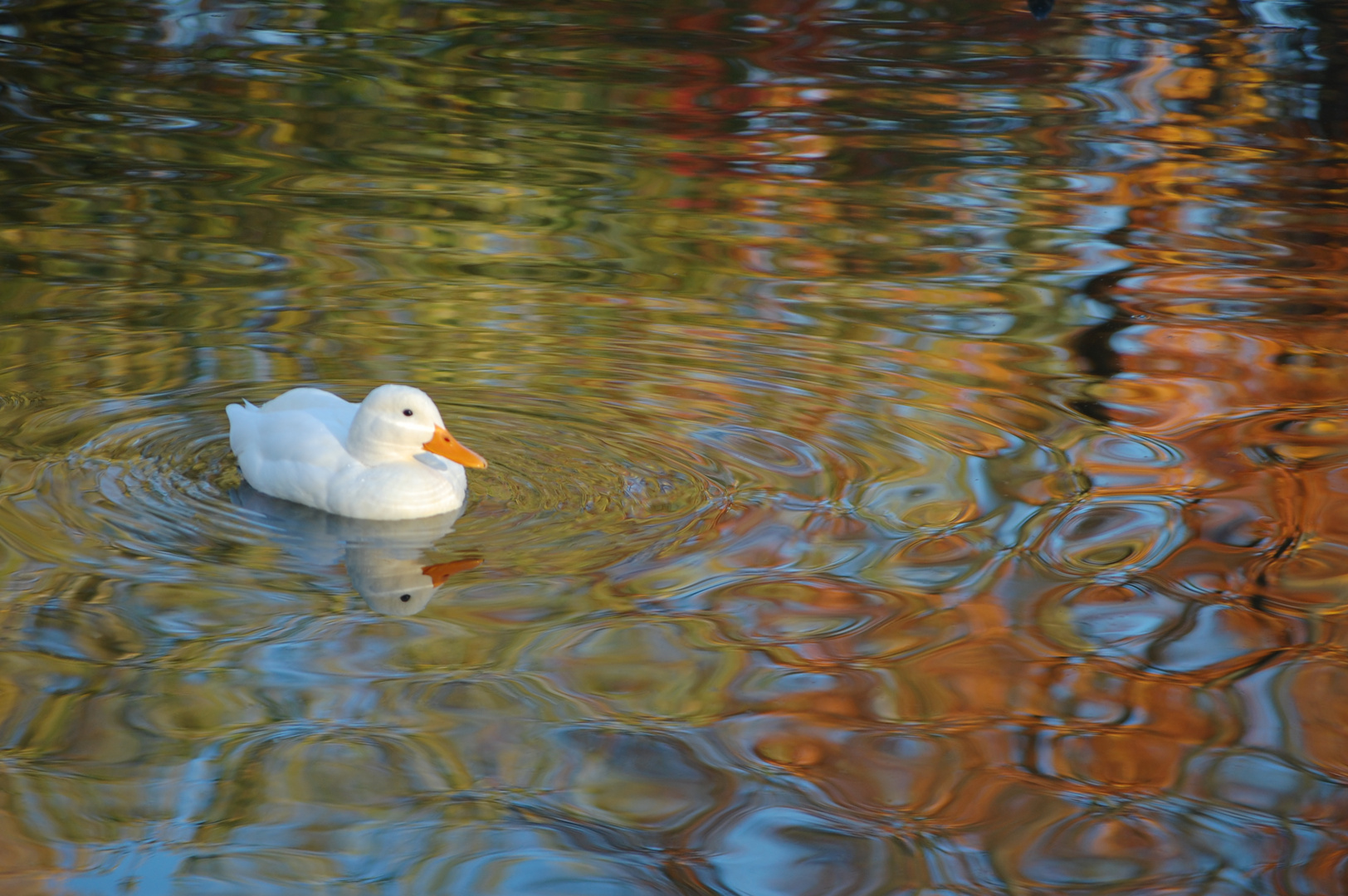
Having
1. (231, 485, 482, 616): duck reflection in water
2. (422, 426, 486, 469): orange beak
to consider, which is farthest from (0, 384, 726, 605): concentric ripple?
(422, 426, 486, 469): orange beak

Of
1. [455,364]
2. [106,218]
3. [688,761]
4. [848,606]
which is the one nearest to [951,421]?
[848,606]

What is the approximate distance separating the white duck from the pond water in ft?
0.34

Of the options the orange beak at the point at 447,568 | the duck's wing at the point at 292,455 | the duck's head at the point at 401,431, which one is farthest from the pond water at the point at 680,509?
the duck's head at the point at 401,431

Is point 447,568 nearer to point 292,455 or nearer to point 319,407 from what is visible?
point 292,455

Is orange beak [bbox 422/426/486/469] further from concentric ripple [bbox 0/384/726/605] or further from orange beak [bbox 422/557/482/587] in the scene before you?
orange beak [bbox 422/557/482/587]

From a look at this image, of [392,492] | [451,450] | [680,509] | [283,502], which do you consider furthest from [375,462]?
[680,509]

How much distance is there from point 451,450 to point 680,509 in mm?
796

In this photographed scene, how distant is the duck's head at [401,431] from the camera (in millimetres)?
5230

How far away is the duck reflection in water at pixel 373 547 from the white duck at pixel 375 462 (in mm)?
41

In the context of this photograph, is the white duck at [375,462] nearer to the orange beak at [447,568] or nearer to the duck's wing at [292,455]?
the duck's wing at [292,455]

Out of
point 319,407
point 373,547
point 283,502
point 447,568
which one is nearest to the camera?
point 447,568

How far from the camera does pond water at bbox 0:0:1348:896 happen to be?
3.88m

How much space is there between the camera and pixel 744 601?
4871 millimetres

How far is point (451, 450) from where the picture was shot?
5254mm
